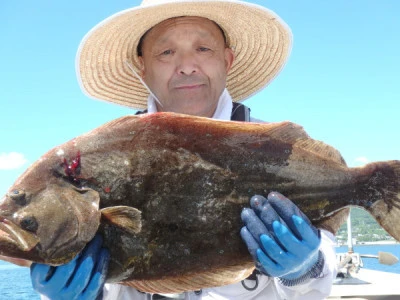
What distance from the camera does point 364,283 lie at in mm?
11992

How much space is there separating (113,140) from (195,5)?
2.17 metres

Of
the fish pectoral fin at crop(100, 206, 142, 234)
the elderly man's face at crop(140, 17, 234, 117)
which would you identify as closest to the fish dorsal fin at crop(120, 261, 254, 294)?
the fish pectoral fin at crop(100, 206, 142, 234)

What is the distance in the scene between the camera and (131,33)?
5020mm

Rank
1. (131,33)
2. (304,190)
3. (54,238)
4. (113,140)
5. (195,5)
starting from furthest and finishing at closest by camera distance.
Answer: (131,33), (195,5), (304,190), (113,140), (54,238)

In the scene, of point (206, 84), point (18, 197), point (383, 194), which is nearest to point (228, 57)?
point (206, 84)

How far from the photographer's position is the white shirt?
373cm

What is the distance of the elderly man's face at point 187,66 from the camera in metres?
4.52

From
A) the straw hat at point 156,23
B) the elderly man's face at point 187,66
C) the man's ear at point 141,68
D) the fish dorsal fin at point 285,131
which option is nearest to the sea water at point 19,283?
the straw hat at point 156,23

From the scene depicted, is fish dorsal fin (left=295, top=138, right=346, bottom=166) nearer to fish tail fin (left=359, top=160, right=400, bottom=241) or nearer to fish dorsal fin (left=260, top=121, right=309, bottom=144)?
fish dorsal fin (left=260, top=121, right=309, bottom=144)

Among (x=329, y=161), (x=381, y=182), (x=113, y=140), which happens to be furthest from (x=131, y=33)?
(x=381, y=182)

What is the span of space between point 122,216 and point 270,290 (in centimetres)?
202

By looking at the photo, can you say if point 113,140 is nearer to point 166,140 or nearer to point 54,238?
point 166,140

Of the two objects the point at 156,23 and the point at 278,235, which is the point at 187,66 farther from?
the point at 278,235

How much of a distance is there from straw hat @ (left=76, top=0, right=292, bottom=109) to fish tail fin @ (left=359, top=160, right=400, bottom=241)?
2393 mm
